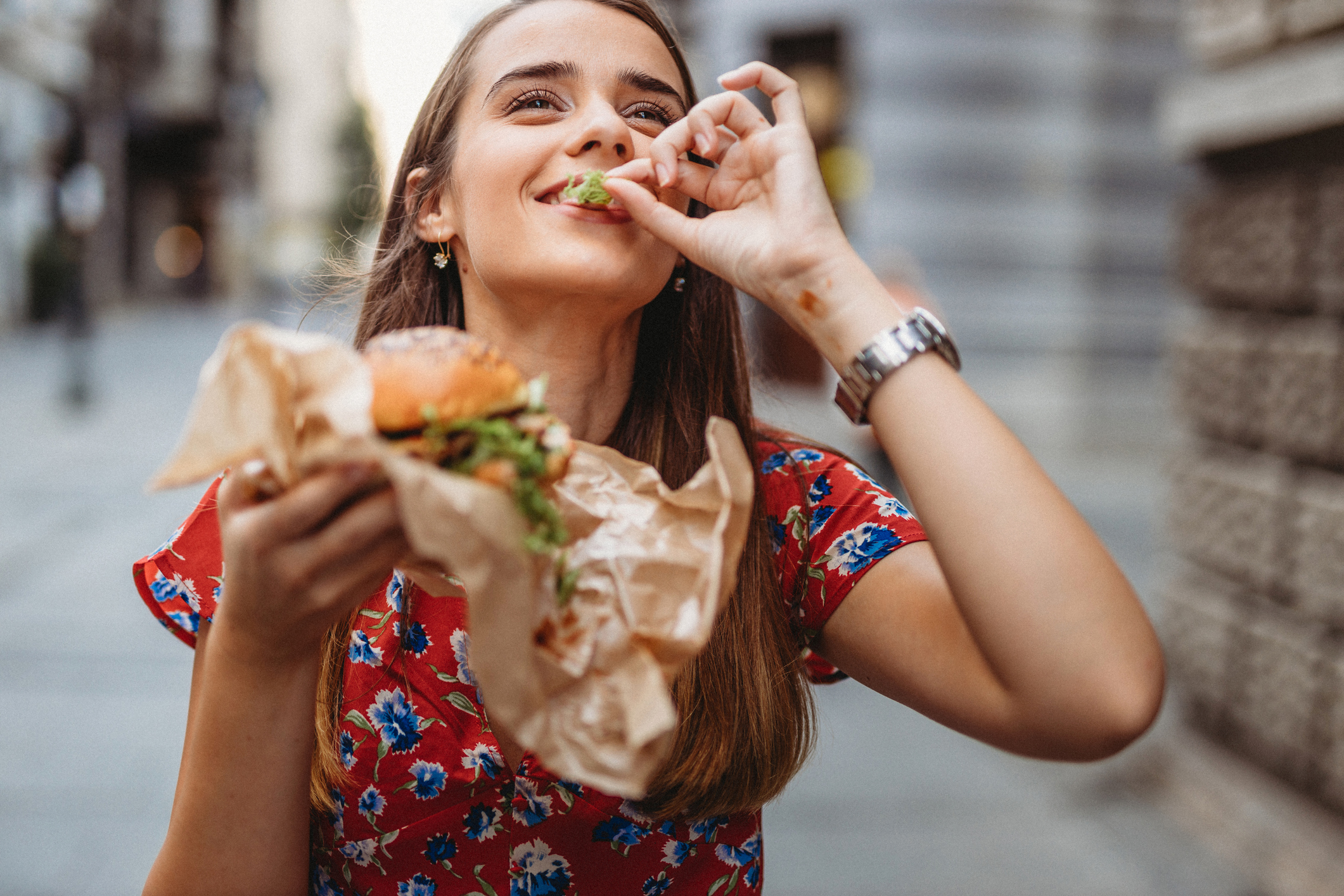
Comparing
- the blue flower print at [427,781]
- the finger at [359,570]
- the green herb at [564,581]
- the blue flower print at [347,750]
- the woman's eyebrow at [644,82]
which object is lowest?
the blue flower print at [427,781]

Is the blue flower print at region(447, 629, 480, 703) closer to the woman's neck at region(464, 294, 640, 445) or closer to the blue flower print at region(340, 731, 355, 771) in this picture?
the blue flower print at region(340, 731, 355, 771)

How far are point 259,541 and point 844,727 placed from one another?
4.20m

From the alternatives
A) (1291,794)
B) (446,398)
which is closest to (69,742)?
(446,398)

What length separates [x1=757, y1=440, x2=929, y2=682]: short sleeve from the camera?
5.65 ft

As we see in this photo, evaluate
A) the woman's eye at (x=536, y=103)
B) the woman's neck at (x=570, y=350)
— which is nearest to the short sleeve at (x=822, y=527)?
the woman's neck at (x=570, y=350)

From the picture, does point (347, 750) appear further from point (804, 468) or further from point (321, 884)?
point (804, 468)

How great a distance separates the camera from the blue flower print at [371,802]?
1647 mm

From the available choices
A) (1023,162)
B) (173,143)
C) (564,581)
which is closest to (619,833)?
(564,581)

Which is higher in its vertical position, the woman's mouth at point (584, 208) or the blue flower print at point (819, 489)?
the woman's mouth at point (584, 208)

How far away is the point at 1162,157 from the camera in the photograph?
10.6 m

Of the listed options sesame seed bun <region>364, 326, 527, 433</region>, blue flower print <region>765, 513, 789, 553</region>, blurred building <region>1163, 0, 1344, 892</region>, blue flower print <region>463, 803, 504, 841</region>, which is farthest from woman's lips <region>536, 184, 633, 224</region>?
blurred building <region>1163, 0, 1344, 892</region>

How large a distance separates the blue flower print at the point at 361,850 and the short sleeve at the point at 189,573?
17.7 inches

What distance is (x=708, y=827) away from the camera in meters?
1.71

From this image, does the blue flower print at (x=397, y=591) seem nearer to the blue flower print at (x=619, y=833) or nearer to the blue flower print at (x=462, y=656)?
the blue flower print at (x=462, y=656)
